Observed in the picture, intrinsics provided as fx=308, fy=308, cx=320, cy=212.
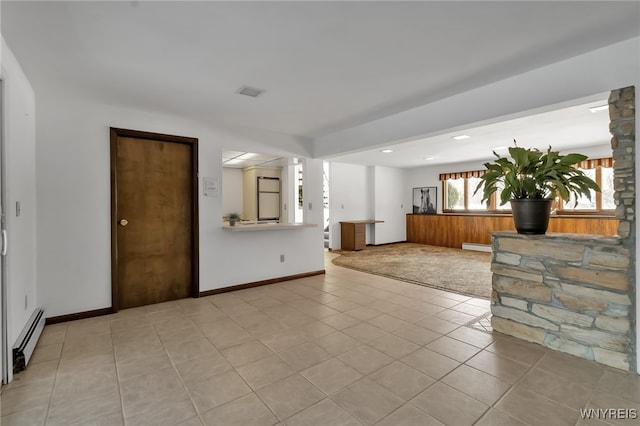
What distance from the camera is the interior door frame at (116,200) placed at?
343 cm

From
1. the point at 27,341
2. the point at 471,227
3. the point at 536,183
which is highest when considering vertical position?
the point at 536,183

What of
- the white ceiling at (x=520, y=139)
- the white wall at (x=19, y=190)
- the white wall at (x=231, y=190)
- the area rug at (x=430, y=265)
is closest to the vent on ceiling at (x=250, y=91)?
the white wall at (x=19, y=190)

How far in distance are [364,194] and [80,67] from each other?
7.29 meters

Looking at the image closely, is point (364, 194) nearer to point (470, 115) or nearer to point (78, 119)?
point (470, 115)

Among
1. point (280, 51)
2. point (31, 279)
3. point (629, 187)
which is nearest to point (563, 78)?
point (629, 187)

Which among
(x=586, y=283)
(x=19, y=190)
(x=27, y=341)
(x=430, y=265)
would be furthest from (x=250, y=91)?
(x=430, y=265)

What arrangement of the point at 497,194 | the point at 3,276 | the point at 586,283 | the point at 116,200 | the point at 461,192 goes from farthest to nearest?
the point at 461,192, the point at 497,194, the point at 116,200, the point at 586,283, the point at 3,276

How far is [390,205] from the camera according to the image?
9.33 m

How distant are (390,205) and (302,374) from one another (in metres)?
7.63

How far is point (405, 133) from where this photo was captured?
3691 millimetres

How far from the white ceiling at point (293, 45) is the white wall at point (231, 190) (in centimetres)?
368

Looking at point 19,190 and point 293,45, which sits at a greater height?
point 293,45

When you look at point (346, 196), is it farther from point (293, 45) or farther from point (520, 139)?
point (293, 45)

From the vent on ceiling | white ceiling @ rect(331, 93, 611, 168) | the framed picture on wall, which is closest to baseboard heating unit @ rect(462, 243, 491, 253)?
the framed picture on wall
